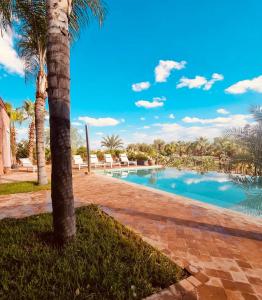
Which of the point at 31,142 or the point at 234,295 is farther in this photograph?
the point at 31,142

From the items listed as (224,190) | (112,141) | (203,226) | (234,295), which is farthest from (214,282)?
(112,141)

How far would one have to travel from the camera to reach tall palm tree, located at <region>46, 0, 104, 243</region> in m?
2.88

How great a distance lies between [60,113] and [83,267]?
2.06 meters

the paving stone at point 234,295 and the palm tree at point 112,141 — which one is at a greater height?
the palm tree at point 112,141

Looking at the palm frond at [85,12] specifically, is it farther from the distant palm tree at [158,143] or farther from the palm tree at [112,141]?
the distant palm tree at [158,143]

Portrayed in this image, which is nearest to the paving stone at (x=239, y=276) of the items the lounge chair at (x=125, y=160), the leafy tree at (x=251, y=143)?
the leafy tree at (x=251, y=143)

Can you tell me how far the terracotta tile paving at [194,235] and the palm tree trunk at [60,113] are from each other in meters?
1.53

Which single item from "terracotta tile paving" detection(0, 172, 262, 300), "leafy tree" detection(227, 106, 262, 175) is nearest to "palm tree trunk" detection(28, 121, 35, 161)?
"terracotta tile paving" detection(0, 172, 262, 300)

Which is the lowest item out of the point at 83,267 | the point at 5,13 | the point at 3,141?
the point at 83,267

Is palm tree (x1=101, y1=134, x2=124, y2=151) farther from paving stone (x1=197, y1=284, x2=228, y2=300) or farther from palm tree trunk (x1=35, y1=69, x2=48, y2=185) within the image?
paving stone (x1=197, y1=284, x2=228, y2=300)

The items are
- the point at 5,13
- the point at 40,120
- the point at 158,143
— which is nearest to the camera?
the point at 5,13

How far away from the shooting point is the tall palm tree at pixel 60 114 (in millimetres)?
2883

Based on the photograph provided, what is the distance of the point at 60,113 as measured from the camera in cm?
289

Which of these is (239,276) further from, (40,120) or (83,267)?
(40,120)
